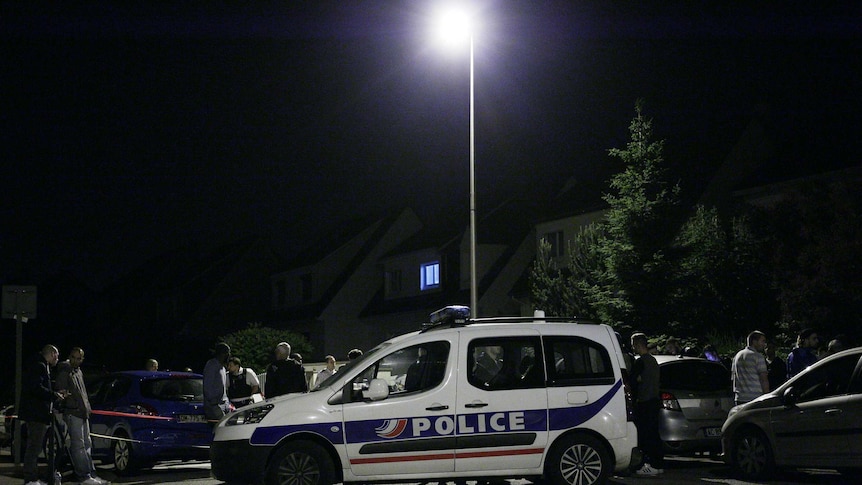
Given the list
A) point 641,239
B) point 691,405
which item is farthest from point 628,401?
point 641,239

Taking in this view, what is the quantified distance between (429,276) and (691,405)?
36130mm

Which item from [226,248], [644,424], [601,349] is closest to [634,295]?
[644,424]

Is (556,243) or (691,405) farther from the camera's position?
(556,243)

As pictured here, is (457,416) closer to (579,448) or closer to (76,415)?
(579,448)

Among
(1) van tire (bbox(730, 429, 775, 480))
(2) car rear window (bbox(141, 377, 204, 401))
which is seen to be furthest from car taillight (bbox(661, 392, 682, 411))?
(2) car rear window (bbox(141, 377, 204, 401))

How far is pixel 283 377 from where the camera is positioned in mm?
15156

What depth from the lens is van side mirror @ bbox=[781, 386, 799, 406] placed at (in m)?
13.0

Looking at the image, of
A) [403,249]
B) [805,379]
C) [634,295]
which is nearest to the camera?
[805,379]

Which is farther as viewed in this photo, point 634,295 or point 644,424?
point 634,295

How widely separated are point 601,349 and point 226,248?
61479mm

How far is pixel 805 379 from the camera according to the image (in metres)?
13.2

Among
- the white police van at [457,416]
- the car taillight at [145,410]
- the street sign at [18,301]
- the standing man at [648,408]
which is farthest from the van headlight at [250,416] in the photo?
the street sign at [18,301]

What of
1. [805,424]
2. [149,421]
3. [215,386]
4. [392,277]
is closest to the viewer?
[805,424]

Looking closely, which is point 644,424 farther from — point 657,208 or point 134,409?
point 657,208
